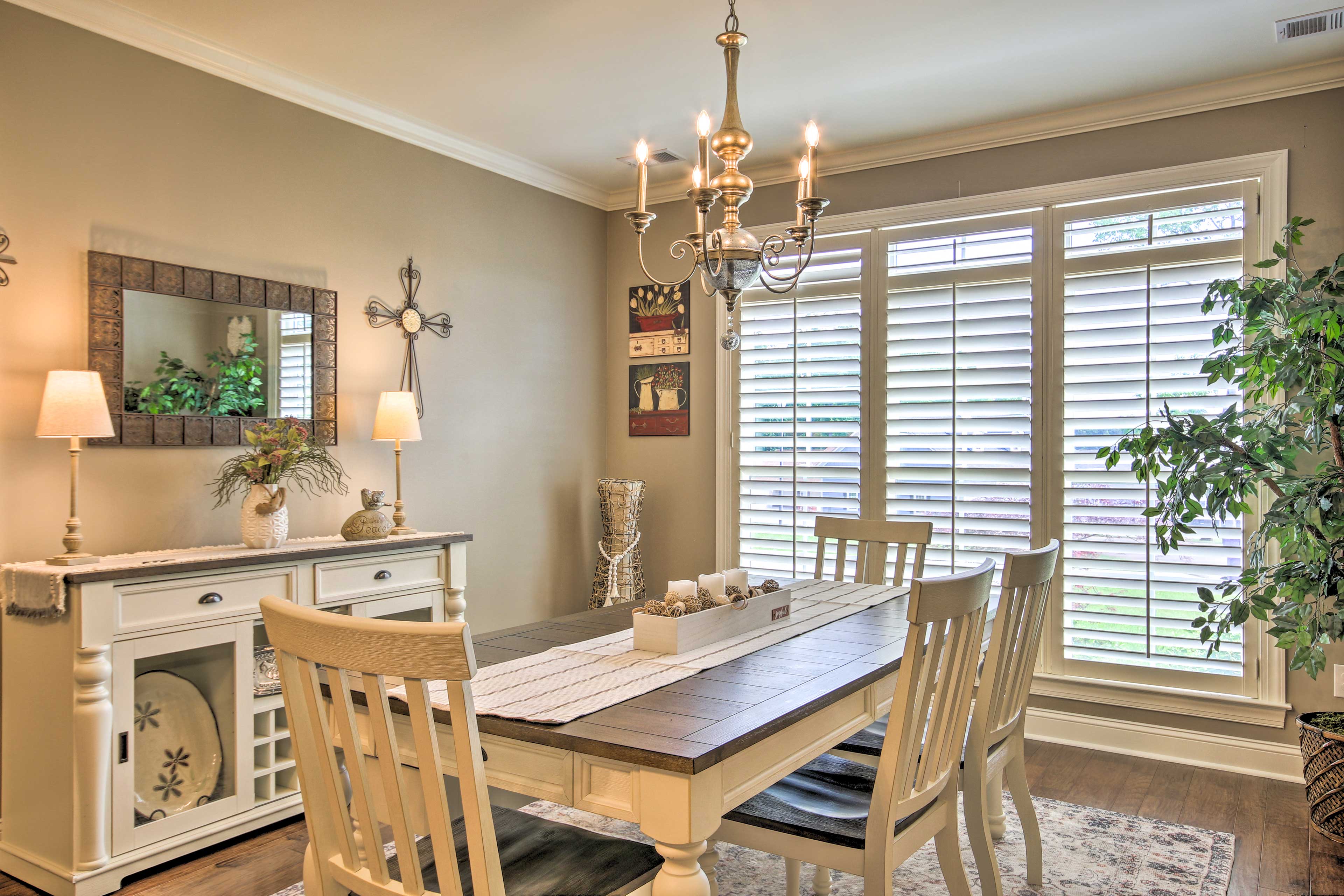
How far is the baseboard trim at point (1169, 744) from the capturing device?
11.1 feet

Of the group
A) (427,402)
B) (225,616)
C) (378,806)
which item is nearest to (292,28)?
(427,402)

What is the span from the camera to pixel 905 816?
181 cm

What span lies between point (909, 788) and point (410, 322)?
2951 millimetres

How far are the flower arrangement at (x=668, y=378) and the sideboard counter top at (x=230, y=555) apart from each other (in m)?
1.69

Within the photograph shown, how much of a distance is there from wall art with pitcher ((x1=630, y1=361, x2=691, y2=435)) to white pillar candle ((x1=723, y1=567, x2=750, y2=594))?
248cm

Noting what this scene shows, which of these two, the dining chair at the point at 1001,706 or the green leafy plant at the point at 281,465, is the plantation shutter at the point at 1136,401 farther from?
the green leafy plant at the point at 281,465

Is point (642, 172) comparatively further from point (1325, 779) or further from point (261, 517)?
point (1325, 779)

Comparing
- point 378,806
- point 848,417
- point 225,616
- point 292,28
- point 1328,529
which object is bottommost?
point 378,806

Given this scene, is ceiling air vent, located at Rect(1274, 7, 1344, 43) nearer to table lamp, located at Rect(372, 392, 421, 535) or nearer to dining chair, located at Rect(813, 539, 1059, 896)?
dining chair, located at Rect(813, 539, 1059, 896)

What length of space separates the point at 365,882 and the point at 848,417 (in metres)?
3.26

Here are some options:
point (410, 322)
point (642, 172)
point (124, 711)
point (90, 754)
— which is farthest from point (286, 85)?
point (90, 754)

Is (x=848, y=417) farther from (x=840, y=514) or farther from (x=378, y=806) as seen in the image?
(x=378, y=806)

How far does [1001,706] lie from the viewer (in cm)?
218

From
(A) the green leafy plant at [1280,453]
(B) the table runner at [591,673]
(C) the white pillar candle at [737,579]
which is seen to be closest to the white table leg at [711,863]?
(B) the table runner at [591,673]
